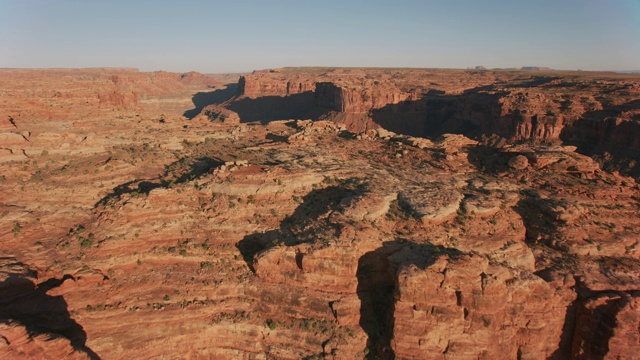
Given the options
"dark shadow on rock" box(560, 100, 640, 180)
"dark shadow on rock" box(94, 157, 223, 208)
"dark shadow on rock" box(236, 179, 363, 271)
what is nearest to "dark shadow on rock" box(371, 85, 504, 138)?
"dark shadow on rock" box(560, 100, 640, 180)

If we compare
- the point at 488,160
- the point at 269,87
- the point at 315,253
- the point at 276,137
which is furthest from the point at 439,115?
the point at 315,253

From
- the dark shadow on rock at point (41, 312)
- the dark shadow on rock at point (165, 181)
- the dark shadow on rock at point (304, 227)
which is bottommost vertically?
the dark shadow on rock at point (41, 312)

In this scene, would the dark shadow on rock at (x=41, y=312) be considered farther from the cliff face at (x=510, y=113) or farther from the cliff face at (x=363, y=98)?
the cliff face at (x=363, y=98)

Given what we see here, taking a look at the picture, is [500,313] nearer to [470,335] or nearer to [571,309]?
[470,335]

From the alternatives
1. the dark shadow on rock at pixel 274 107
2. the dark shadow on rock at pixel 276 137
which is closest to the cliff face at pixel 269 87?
the dark shadow on rock at pixel 274 107

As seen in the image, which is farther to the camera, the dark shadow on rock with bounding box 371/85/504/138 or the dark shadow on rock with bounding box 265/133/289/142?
the dark shadow on rock with bounding box 371/85/504/138

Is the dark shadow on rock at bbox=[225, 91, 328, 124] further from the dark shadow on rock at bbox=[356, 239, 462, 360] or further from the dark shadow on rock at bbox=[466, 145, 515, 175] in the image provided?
the dark shadow on rock at bbox=[356, 239, 462, 360]
